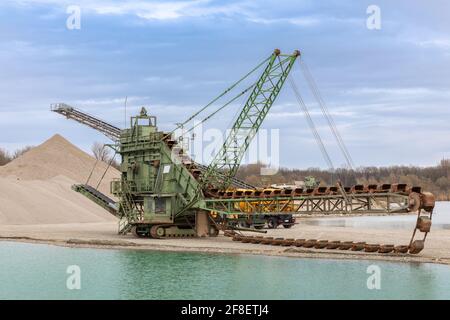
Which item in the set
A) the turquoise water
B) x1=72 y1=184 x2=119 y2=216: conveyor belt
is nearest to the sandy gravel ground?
the turquoise water

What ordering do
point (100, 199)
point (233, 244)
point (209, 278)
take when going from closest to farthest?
point (209, 278), point (233, 244), point (100, 199)

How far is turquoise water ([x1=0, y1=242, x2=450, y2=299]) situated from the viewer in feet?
69.3

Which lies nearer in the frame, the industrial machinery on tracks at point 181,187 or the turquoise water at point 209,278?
the turquoise water at point 209,278

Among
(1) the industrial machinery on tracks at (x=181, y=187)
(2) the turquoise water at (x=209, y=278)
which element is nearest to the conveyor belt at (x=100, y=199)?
(1) the industrial machinery on tracks at (x=181, y=187)

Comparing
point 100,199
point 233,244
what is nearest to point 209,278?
point 233,244

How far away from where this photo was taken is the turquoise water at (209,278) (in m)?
21.1

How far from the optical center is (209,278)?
2428 centimetres

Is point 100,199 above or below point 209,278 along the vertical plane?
above

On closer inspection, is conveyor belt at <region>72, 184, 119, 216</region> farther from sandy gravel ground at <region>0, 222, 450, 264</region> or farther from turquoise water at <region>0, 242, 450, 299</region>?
turquoise water at <region>0, 242, 450, 299</region>

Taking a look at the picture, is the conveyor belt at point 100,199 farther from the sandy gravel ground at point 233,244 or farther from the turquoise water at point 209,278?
the turquoise water at point 209,278

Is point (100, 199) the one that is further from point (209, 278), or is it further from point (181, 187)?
point (209, 278)

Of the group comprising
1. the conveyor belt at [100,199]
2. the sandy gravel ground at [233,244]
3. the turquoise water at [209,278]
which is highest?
the conveyor belt at [100,199]

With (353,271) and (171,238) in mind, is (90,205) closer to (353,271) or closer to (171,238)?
(171,238)
